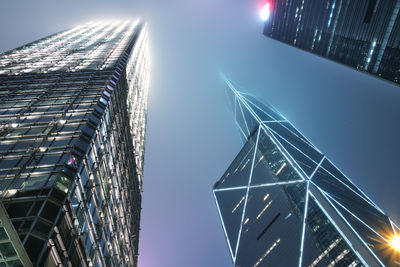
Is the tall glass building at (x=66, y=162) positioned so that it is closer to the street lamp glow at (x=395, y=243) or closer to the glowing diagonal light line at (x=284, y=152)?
the glowing diagonal light line at (x=284, y=152)

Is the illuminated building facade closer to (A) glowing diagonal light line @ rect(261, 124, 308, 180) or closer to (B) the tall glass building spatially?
(A) glowing diagonal light line @ rect(261, 124, 308, 180)

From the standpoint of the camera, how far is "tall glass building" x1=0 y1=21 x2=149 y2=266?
45.4ft

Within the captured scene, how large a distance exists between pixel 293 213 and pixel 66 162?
153 ft

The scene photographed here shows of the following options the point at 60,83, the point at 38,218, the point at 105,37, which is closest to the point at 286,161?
the point at 105,37

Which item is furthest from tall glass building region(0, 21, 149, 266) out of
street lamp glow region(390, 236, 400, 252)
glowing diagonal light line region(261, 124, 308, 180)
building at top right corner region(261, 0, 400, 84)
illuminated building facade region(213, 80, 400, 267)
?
building at top right corner region(261, 0, 400, 84)

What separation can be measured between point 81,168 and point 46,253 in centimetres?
608

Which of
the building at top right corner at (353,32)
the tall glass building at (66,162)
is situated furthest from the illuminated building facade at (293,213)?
the tall glass building at (66,162)

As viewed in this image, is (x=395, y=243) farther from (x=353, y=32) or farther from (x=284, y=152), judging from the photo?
(x=353, y=32)

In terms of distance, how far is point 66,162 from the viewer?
17.1m

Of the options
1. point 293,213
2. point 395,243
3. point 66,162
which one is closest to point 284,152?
point 293,213

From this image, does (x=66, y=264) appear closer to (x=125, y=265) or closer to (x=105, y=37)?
(x=125, y=265)

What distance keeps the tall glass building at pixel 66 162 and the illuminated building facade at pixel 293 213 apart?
28123mm

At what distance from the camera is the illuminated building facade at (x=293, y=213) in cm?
4431

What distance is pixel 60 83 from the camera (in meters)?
29.0
